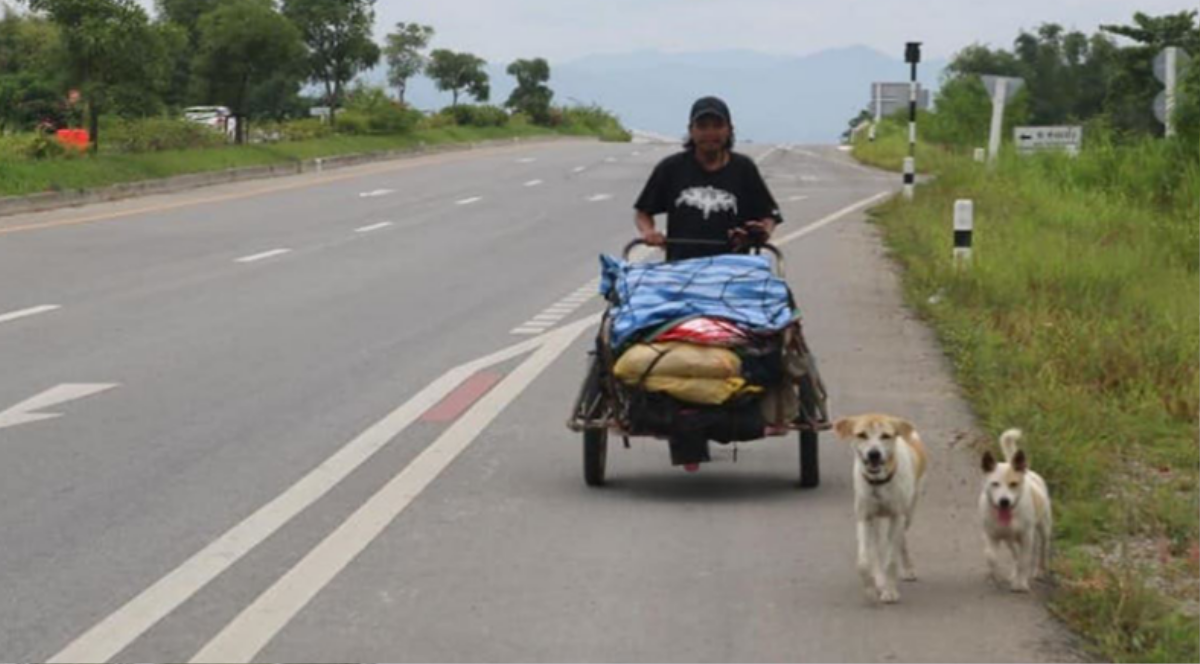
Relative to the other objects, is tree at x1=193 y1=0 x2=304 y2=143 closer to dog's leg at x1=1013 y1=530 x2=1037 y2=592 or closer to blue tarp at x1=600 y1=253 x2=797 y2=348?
blue tarp at x1=600 y1=253 x2=797 y2=348

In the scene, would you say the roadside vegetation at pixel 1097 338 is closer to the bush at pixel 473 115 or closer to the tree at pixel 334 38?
the tree at pixel 334 38

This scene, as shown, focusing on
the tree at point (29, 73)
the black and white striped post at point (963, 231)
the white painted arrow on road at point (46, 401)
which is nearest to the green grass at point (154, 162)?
the tree at point (29, 73)

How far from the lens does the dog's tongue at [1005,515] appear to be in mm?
7074

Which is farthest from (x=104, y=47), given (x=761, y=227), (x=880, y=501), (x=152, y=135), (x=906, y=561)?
(x=880, y=501)

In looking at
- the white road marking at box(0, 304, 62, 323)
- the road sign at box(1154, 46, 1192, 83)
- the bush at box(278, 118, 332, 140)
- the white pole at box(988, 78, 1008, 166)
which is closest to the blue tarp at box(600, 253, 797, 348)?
the white road marking at box(0, 304, 62, 323)

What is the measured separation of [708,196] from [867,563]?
10.5 feet

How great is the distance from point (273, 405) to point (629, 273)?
10.00 feet

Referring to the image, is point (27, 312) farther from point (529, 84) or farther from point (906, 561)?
point (529, 84)

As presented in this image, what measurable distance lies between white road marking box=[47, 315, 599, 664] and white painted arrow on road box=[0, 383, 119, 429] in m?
1.83

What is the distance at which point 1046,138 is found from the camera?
3759cm

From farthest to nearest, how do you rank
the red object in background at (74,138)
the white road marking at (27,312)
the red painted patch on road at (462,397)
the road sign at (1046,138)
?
the road sign at (1046,138) < the red object in background at (74,138) < the white road marking at (27,312) < the red painted patch on road at (462,397)

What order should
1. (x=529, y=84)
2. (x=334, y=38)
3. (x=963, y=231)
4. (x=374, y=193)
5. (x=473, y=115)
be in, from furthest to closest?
(x=529, y=84)
(x=473, y=115)
(x=334, y=38)
(x=374, y=193)
(x=963, y=231)

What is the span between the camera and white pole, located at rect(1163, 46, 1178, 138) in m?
26.9

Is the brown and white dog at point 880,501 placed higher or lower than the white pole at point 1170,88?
lower
